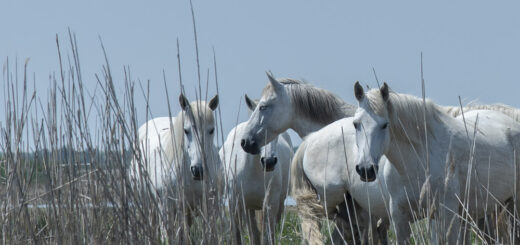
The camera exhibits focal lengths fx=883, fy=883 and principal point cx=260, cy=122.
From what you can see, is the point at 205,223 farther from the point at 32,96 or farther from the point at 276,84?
the point at 276,84

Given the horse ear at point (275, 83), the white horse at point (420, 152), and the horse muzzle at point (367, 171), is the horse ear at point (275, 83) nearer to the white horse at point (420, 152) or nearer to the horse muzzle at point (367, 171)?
the white horse at point (420, 152)

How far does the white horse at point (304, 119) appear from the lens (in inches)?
285

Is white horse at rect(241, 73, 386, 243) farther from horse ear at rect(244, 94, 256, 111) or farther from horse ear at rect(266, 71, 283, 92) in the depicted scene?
horse ear at rect(244, 94, 256, 111)

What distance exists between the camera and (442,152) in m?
5.71

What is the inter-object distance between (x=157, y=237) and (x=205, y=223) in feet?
0.69

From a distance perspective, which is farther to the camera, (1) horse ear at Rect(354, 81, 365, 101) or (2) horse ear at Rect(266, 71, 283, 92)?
(2) horse ear at Rect(266, 71, 283, 92)

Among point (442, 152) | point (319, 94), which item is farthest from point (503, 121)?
point (319, 94)

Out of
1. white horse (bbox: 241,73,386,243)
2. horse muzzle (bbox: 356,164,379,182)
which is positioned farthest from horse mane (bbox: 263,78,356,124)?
horse muzzle (bbox: 356,164,379,182)

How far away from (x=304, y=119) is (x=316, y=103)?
0.17m

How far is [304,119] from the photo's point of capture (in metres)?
7.56

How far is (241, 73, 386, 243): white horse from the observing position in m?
7.23

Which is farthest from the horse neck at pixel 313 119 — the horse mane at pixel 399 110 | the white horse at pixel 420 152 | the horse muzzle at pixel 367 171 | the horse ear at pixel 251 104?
the horse muzzle at pixel 367 171

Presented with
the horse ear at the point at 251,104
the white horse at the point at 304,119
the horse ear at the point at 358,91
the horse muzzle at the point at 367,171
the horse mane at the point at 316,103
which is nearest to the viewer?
the horse muzzle at the point at 367,171

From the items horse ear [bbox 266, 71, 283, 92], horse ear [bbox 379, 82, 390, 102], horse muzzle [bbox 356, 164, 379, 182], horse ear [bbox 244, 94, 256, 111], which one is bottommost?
horse muzzle [bbox 356, 164, 379, 182]
